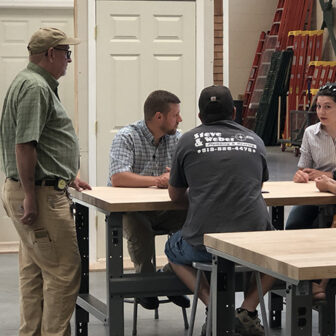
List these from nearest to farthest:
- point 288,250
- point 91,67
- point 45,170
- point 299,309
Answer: point 299,309
point 288,250
point 45,170
point 91,67

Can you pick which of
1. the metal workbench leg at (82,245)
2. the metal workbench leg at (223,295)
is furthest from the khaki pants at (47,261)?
the metal workbench leg at (223,295)

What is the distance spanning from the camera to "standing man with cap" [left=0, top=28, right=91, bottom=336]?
3.93 metres

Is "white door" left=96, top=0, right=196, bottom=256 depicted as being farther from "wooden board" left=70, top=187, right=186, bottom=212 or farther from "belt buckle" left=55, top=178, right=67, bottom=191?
Answer: "belt buckle" left=55, top=178, right=67, bottom=191

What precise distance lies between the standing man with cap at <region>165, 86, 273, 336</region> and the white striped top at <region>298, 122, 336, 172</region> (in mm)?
1318

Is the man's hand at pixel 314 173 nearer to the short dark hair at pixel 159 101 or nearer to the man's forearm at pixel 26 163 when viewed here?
the short dark hair at pixel 159 101

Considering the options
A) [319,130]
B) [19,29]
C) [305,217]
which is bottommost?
[305,217]

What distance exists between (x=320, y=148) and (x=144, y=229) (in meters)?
1.28

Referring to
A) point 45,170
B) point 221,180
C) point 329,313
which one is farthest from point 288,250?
point 329,313

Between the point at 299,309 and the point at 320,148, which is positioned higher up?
the point at 320,148

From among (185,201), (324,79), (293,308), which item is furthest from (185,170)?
(324,79)

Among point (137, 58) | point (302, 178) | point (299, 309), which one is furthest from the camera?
point (137, 58)

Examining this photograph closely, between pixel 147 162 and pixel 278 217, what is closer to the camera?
pixel 147 162

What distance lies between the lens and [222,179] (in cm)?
381

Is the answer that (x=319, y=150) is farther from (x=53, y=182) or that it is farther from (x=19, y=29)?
(x=19, y=29)
